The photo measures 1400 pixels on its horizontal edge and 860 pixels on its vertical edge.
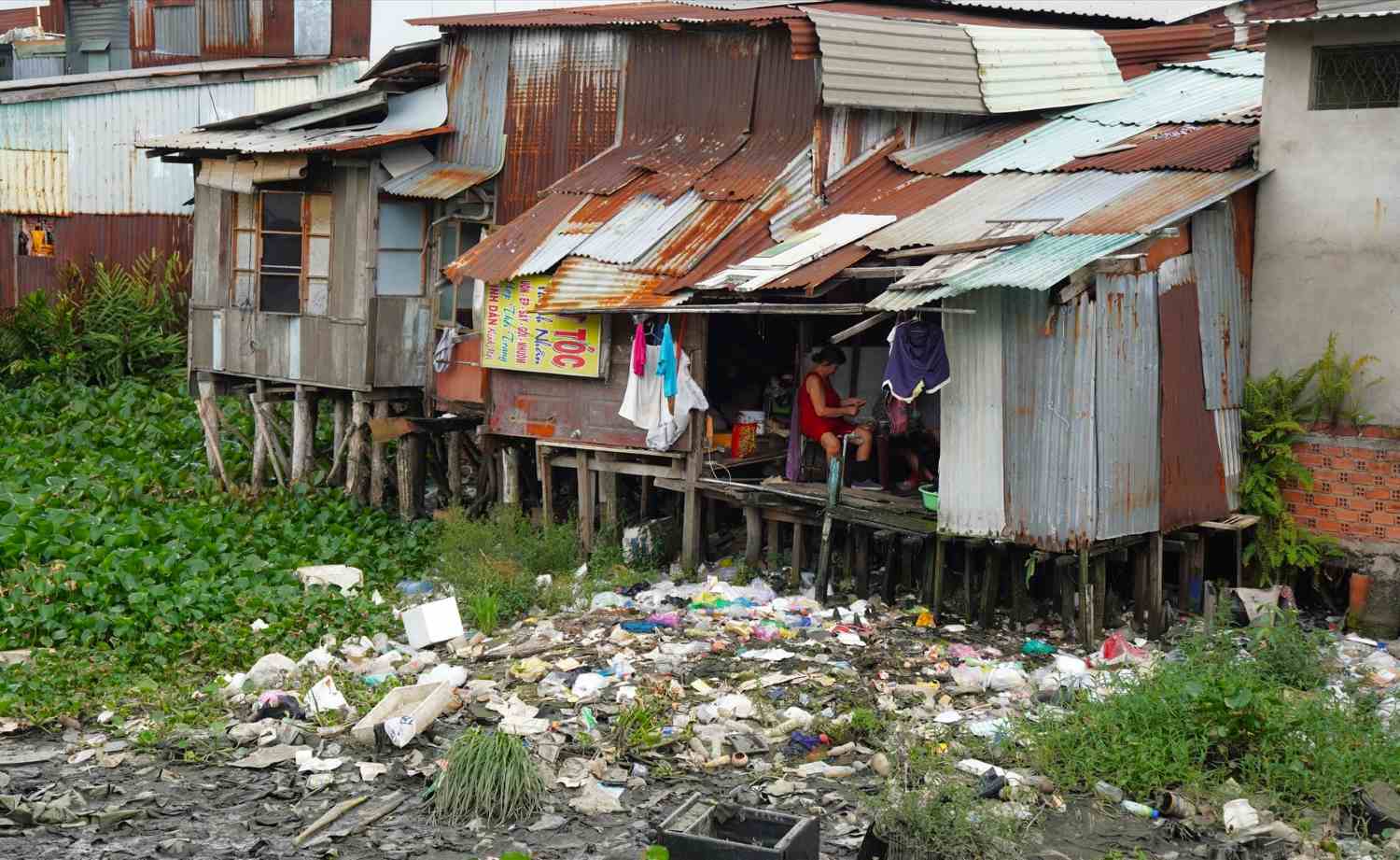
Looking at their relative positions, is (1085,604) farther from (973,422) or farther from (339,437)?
(339,437)

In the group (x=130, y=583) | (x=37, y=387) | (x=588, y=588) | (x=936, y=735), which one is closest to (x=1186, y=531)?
(x=936, y=735)

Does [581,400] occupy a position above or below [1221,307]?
below

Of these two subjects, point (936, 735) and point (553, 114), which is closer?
point (936, 735)

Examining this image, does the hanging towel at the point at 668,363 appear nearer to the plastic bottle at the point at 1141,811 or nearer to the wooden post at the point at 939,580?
the wooden post at the point at 939,580

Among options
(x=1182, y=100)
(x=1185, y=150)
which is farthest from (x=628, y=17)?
(x=1185, y=150)

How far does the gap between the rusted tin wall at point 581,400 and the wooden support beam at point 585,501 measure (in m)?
0.22

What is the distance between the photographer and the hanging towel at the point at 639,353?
14.1 meters

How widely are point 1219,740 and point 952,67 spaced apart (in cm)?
717

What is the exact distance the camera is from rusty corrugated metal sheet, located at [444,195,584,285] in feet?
49.1

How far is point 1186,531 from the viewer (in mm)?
12562

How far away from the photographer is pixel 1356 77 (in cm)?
1216

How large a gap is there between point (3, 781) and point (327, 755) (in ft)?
6.34

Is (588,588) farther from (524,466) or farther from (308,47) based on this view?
(308,47)

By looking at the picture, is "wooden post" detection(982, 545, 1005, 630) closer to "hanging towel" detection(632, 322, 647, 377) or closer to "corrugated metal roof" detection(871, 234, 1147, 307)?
"corrugated metal roof" detection(871, 234, 1147, 307)
